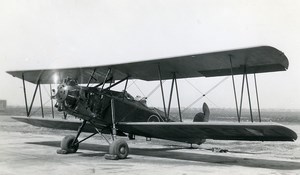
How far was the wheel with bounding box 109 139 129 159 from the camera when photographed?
35.2ft

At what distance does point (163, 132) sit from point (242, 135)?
2611 millimetres

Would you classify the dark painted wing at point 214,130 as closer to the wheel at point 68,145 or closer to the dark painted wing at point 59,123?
the wheel at point 68,145

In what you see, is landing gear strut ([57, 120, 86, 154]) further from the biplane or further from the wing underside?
the wing underside

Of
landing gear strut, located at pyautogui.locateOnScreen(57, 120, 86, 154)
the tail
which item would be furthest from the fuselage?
the tail

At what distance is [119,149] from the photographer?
35.6 feet

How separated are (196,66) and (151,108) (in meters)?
2.78

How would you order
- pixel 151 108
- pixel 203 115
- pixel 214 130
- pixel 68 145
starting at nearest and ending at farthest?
pixel 214 130, pixel 68 145, pixel 151 108, pixel 203 115

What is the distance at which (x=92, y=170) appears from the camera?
856 cm

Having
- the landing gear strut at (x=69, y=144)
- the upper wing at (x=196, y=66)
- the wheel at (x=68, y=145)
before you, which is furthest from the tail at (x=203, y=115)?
the wheel at (x=68, y=145)

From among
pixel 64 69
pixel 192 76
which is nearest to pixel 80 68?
pixel 64 69

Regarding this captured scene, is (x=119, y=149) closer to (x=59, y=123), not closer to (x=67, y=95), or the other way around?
(x=67, y=95)

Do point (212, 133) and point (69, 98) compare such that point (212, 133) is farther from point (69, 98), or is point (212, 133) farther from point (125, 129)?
point (69, 98)

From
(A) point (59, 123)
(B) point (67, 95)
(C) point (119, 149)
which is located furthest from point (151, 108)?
(A) point (59, 123)

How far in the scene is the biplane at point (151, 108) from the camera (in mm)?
9727
